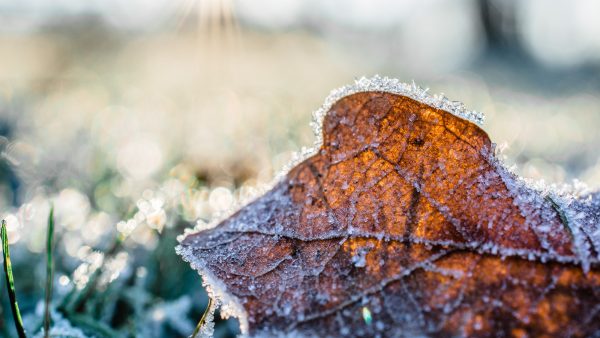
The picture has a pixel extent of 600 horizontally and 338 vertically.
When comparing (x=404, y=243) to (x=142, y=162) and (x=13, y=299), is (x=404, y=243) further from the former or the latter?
(x=142, y=162)

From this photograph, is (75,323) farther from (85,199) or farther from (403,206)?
(85,199)

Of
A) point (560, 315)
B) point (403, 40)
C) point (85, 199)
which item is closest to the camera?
point (560, 315)

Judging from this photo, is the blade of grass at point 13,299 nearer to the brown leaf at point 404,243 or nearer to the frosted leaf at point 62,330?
the frosted leaf at point 62,330

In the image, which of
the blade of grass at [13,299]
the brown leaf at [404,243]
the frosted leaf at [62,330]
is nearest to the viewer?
the brown leaf at [404,243]

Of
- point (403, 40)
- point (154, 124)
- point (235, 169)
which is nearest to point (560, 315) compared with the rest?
point (235, 169)

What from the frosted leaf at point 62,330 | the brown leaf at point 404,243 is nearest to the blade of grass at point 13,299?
the frosted leaf at point 62,330

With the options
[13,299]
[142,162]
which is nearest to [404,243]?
[13,299]

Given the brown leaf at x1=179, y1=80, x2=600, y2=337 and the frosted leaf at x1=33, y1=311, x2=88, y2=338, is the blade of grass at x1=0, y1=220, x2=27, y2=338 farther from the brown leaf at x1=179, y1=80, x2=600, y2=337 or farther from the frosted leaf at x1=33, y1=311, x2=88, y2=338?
the brown leaf at x1=179, y1=80, x2=600, y2=337

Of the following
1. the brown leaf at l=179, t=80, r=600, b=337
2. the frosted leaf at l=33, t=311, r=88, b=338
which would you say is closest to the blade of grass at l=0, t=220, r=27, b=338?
the frosted leaf at l=33, t=311, r=88, b=338
